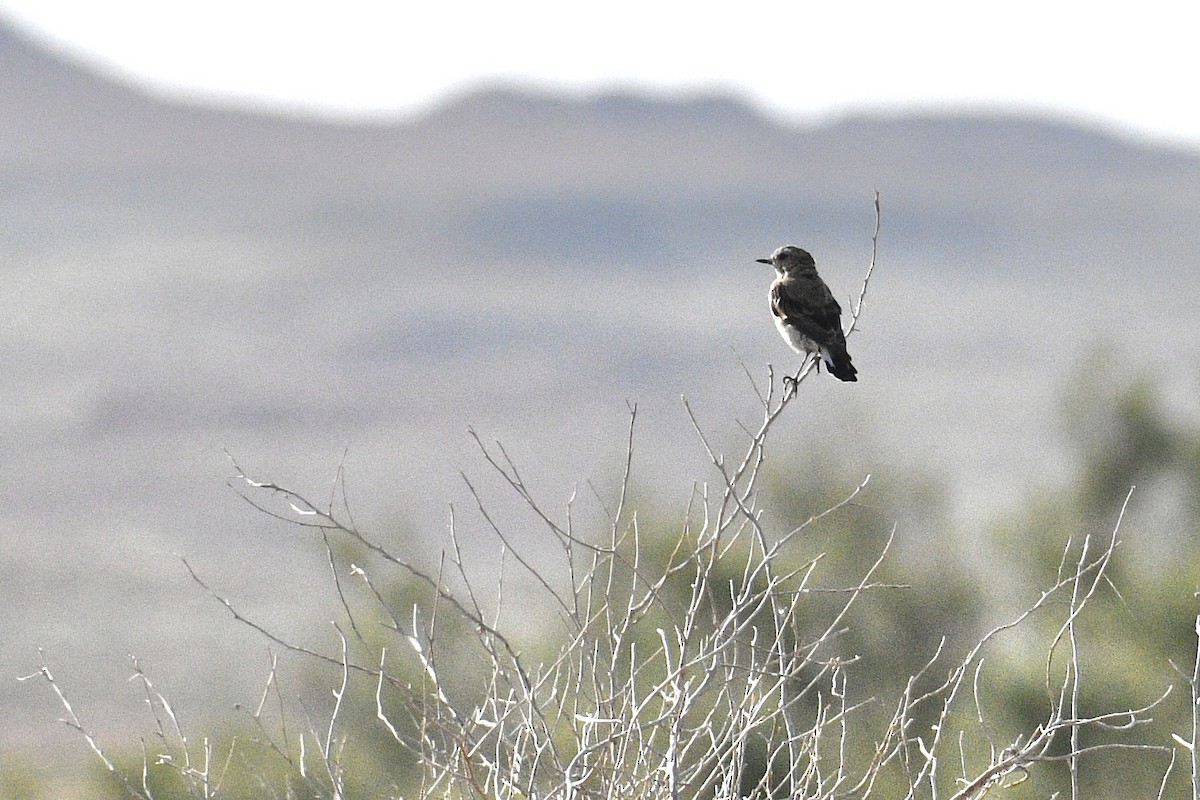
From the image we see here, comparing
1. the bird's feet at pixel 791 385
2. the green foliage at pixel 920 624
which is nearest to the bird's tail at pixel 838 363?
the bird's feet at pixel 791 385

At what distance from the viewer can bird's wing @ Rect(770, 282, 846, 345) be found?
27.2ft

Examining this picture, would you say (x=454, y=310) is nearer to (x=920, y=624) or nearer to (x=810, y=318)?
(x=920, y=624)

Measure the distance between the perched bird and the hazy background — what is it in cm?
944

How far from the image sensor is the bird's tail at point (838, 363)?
27.1ft

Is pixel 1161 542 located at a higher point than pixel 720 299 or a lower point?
higher

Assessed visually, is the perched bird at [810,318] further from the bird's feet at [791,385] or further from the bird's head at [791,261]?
the bird's feet at [791,385]

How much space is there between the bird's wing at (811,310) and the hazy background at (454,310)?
9562 millimetres

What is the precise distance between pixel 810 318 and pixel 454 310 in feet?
284

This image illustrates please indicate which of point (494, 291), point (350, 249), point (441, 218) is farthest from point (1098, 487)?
point (441, 218)

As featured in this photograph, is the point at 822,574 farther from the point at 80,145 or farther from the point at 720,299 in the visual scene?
the point at 80,145

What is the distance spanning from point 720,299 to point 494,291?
1359cm

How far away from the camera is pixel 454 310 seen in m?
94.5

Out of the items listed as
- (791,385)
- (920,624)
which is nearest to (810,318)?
(791,385)

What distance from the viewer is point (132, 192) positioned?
117m
